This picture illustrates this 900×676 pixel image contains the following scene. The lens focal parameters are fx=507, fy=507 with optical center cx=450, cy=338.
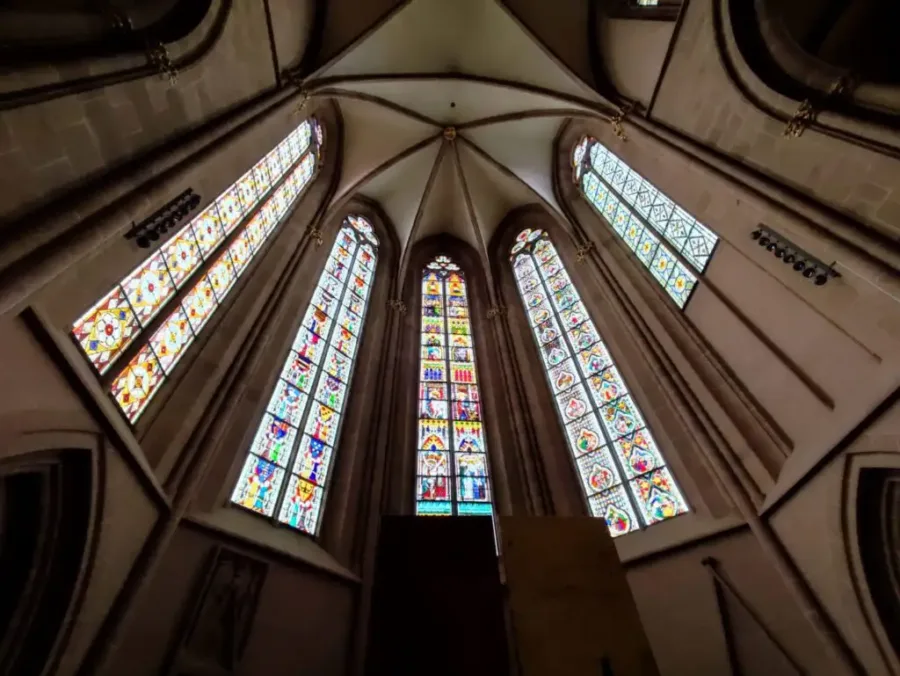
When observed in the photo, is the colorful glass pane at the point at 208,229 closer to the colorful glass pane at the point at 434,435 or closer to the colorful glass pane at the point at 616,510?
the colorful glass pane at the point at 434,435

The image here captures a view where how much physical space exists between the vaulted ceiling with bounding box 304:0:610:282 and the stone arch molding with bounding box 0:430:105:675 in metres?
6.89

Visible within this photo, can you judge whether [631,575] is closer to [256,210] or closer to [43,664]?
[43,664]

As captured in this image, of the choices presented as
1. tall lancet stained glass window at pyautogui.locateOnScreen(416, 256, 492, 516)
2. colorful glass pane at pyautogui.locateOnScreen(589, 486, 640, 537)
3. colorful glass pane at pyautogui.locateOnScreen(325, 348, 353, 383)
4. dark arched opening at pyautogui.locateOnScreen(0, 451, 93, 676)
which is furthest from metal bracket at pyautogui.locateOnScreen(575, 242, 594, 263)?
dark arched opening at pyautogui.locateOnScreen(0, 451, 93, 676)

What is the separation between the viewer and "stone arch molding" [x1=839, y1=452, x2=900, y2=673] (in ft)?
14.8

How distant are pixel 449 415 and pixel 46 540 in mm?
6409

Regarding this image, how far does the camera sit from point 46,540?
4066 mm

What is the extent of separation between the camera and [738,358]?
6762mm

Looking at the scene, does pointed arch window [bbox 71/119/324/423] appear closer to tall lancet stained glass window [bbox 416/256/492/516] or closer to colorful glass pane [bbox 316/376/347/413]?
colorful glass pane [bbox 316/376/347/413]

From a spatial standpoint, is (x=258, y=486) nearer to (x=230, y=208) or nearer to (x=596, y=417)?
(x=230, y=208)

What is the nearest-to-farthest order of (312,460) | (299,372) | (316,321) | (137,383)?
(137,383) → (312,460) → (299,372) → (316,321)

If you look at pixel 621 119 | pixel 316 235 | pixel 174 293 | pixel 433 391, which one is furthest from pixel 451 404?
pixel 621 119

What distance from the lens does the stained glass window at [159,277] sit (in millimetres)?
4770

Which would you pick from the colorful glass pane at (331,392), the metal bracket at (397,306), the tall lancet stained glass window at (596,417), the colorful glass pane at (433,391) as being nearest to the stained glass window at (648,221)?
the tall lancet stained glass window at (596,417)

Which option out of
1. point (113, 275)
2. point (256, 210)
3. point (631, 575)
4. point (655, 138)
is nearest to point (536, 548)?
point (631, 575)
